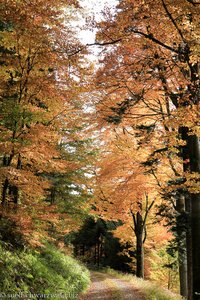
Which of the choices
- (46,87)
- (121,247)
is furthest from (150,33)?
(121,247)

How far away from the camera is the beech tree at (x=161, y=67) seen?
24.8 ft

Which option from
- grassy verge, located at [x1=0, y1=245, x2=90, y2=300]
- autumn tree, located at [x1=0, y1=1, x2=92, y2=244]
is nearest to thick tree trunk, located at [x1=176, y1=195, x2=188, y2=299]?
grassy verge, located at [x1=0, y1=245, x2=90, y2=300]

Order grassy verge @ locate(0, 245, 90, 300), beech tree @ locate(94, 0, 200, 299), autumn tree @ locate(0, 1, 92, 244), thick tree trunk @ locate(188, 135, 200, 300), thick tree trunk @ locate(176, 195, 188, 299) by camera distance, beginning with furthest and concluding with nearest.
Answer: thick tree trunk @ locate(176, 195, 188, 299), autumn tree @ locate(0, 1, 92, 244), thick tree trunk @ locate(188, 135, 200, 300), beech tree @ locate(94, 0, 200, 299), grassy verge @ locate(0, 245, 90, 300)

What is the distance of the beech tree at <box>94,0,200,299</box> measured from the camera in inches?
298

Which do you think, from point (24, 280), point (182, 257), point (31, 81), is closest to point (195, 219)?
point (24, 280)

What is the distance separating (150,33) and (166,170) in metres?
6.61

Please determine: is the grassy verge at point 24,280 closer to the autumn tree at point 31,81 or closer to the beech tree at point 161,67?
the autumn tree at point 31,81

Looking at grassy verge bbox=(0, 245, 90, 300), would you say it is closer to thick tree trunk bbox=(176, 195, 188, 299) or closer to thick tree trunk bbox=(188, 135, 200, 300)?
thick tree trunk bbox=(188, 135, 200, 300)

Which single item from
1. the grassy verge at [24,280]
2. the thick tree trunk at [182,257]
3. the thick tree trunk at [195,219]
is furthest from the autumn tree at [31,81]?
the thick tree trunk at [182,257]

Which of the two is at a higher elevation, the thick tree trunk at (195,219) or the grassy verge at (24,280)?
the thick tree trunk at (195,219)

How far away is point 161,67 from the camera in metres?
9.36

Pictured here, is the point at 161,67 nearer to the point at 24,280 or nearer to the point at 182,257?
the point at 24,280

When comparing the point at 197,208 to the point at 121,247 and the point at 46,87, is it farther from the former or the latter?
the point at 121,247

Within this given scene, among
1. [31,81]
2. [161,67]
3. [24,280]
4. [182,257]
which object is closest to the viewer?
[24,280]
